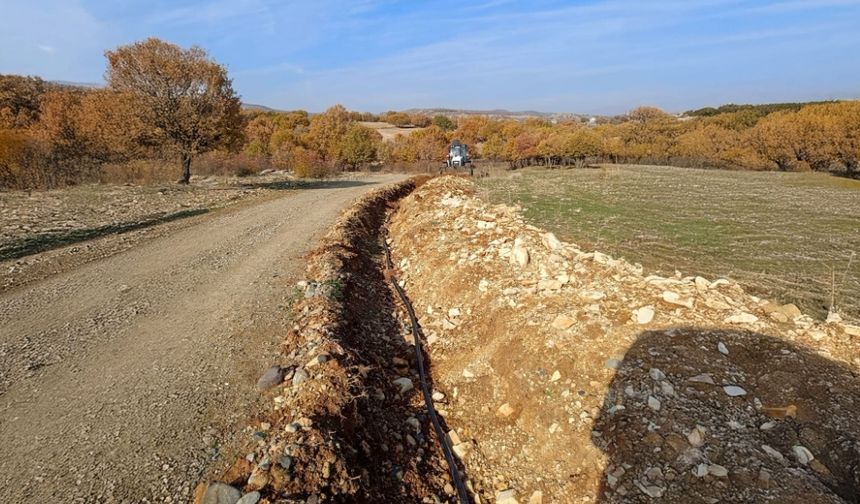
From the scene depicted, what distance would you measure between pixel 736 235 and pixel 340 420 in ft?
35.4

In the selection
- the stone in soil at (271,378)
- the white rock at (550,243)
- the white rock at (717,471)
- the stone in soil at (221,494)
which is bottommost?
the white rock at (717,471)

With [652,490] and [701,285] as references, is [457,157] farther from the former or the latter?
[652,490]

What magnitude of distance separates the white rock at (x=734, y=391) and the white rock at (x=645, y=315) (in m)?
1.24

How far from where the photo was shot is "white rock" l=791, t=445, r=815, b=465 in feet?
12.2

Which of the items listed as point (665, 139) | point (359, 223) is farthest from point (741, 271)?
point (665, 139)

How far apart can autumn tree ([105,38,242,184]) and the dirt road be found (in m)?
14.5

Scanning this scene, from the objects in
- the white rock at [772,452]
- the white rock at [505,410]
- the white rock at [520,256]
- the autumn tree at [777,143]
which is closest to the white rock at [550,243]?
the white rock at [520,256]

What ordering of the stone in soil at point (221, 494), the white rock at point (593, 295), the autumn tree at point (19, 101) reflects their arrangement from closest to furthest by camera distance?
the stone in soil at point (221, 494) < the white rock at point (593, 295) < the autumn tree at point (19, 101)

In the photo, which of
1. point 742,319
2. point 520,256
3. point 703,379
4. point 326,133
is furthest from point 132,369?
point 326,133

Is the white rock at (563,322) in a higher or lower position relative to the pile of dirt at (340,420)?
higher

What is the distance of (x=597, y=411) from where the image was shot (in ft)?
15.3

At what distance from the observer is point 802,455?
3.76 m

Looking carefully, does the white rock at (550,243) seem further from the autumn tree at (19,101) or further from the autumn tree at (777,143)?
the autumn tree at (777,143)

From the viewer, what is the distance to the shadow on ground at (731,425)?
143 inches
